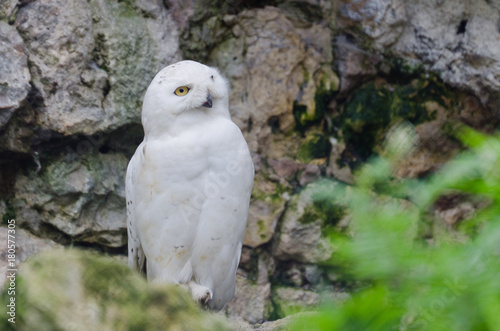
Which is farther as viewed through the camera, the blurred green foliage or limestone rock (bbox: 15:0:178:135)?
limestone rock (bbox: 15:0:178:135)

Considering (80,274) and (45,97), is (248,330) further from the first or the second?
(45,97)

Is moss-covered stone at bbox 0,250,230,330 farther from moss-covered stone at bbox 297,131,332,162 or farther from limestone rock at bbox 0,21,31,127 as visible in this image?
moss-covered stone at bbox 297,131,332,162

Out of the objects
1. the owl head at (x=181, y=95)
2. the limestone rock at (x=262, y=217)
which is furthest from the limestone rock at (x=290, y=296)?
the owl head at (x=181, y=95)

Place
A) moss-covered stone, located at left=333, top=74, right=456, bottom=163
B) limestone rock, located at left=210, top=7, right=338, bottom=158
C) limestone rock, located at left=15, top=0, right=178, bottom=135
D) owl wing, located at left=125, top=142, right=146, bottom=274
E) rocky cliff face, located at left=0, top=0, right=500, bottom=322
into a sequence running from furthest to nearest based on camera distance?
moss-covered stone, located at left=333, top=74, right=456, bottom=163, limestone rock, located at left=210, top=7, right=338, bottom=158, rocky cliff face, located at left=0, top=0, right=500, bottom=322, limestone rock, located at left=15, top=0, right=178, bottom=135, owl wing, located at left=125, top=142, right=146, bottom=274

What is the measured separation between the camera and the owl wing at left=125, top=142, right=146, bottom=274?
9.43ft

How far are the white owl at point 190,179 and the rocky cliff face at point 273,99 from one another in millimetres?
886

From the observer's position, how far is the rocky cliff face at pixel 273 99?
3570mm

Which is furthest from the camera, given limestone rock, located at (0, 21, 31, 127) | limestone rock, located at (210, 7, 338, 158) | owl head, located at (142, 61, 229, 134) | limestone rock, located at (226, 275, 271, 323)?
limestone rock, located at (210, 7, 338, 158)

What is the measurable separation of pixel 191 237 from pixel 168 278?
24cm

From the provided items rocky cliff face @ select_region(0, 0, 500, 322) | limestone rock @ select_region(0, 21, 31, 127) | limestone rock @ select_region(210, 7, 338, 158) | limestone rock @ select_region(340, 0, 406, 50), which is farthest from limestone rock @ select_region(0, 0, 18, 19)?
limestone rock @ select_region(340, 0, 406, 50)

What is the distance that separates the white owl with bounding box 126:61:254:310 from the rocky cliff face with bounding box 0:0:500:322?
89 cm

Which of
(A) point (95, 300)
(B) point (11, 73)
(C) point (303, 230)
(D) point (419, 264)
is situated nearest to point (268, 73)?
(C) point (303, 230)

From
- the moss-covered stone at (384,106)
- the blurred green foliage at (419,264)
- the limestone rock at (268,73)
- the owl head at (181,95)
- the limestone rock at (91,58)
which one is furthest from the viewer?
the moss-covered stone at (384,106)

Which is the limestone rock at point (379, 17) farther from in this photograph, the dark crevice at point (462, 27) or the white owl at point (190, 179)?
the white owl at point (190, 179)
